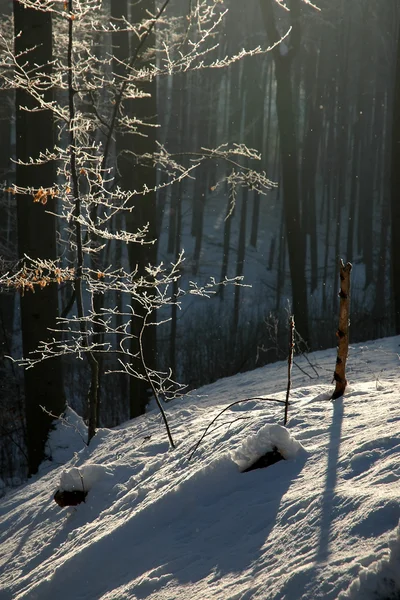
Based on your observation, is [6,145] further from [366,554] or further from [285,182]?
[366,554]

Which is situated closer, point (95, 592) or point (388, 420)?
point (95, 592)

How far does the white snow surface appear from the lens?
6.93 feet

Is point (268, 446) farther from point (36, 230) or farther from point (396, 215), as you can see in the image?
point (396, 215)

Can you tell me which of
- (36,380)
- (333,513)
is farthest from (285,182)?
(333,513)

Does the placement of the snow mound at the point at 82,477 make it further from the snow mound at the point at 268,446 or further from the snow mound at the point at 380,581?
the snow mound at the point at 380,581

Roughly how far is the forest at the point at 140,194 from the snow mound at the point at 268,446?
1.36 meters

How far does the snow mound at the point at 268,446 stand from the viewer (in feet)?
10.1

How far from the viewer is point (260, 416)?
401 centimetres

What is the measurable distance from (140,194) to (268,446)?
612cm

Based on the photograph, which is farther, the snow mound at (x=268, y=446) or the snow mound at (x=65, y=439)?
the snow mound at (x=65, y=439)

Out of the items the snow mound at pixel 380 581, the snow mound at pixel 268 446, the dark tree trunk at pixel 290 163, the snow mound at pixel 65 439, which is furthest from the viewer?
the dark tree trunk at pixel 290 163

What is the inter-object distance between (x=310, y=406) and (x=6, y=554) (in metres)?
2.28

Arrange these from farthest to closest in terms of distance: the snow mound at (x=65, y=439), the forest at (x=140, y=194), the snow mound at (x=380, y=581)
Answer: the snow mound at (x=65, y=439) → the forest at (x=140, y=194) → the snow mound at (x=380, y=581)

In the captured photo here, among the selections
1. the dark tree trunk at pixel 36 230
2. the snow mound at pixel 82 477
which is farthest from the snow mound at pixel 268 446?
the dark tree trunk at pixel 36 230
